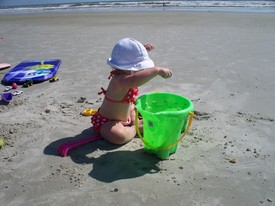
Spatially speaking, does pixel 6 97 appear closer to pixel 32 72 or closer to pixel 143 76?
pixel 32 72

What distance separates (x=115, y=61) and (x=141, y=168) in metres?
0.92

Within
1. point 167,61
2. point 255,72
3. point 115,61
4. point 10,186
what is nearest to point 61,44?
point 167,61

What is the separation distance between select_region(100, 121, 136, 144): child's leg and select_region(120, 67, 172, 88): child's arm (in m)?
0.39

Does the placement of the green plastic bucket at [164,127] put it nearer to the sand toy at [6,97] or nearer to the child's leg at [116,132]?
the child's leg at [116,132]

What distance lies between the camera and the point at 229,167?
2547 mm

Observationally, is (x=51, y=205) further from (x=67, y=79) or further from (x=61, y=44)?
(x=61, y=44)

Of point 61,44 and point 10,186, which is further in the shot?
point 61,44

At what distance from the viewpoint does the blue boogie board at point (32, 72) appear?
4.60 meters

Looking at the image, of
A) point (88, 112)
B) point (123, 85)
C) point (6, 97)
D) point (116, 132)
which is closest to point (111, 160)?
point (116, 132)

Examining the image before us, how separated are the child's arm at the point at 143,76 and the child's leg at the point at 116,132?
39 centimetres

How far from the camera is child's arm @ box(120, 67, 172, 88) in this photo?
8.38 ft

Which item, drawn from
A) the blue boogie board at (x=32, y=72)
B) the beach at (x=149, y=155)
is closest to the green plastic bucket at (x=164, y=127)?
the beach at (x=149, y=155)

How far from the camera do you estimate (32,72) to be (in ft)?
15.7

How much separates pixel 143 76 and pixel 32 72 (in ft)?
8.78
